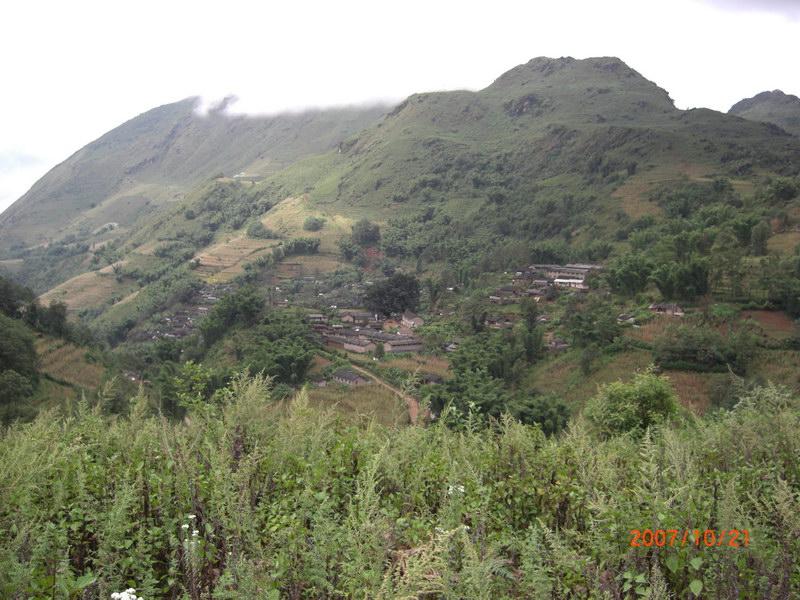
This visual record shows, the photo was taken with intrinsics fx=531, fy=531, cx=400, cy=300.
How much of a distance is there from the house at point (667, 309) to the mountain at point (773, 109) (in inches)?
4303

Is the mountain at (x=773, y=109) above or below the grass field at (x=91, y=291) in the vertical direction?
above

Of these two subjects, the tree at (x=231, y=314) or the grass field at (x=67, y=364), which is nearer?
the grass field at (x=67, y=364)

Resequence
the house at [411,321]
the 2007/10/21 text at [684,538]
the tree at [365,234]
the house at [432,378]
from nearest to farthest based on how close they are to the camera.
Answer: the 2007/10/21 text at [684,538] < the house at [432,378] < the house at [411,321] < the tree at [365,234]

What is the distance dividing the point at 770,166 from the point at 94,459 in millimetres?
75937

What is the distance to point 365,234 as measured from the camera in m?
78.4

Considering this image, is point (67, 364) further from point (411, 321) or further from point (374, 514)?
point (374, 514)

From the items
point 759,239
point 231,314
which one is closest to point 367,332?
point 231,314

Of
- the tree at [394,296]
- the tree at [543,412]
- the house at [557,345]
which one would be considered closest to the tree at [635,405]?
the tree at [543,412]

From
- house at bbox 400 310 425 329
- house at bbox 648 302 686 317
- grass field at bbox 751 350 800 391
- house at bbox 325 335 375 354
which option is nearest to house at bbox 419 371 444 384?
house at bbox 325 335 375 354

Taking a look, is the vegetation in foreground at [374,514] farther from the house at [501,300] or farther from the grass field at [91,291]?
the grass field at [91,291]

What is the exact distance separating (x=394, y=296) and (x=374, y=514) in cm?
4712

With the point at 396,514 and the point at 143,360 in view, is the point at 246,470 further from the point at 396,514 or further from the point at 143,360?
the point at 143,360

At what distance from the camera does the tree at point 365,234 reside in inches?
3086

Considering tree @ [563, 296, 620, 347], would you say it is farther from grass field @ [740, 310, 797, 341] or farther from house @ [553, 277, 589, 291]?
house @ [553, 277, 589, 291]
